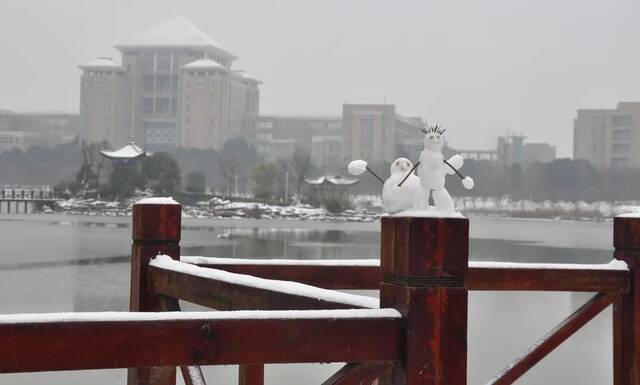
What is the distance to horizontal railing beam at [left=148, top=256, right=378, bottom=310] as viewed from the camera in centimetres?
145

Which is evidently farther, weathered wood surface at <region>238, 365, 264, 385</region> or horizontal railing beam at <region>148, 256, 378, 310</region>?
weathered wood surface at <region>238, 365, 264, 385</region>

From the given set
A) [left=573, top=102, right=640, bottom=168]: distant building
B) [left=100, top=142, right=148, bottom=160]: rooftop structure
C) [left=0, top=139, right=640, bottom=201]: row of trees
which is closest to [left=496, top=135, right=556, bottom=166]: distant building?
[left=573, top=102, right=640, bottom=168]: distant building

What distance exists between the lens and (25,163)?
89.0 meters

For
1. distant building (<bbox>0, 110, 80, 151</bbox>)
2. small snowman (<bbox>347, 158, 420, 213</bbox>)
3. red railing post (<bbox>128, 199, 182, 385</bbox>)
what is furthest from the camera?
distant building (<bbox>0, 110, 80, 151</bbox>)

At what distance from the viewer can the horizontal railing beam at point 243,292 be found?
1.45m

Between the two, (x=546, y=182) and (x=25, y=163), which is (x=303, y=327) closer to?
(x=546, y=182)

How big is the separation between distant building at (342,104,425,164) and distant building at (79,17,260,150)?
14.1 metres

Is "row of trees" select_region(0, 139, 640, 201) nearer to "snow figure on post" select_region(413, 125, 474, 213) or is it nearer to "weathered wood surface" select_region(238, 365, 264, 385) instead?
"weathered wood surface" select_region(238, 365, 264, 385)

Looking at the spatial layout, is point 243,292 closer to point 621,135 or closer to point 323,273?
point 323,273

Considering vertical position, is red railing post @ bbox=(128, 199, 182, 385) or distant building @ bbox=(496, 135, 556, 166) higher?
distant building @ bbox=(496, 135, 556, 166)

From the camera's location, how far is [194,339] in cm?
129

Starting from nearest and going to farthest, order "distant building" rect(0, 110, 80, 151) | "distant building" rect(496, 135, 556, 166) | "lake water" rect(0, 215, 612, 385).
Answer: "lake water" rect(0, 215, 612, 385) < "distant building" rect(0, 110, 80, 151) < "distant building" rect(496, 135, 556, 166)

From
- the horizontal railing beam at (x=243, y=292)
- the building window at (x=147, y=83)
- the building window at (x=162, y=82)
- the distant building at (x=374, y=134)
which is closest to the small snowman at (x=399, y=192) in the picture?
the horizontal railing beam at (x=243, y=292)

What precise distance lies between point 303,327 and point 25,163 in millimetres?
92163
